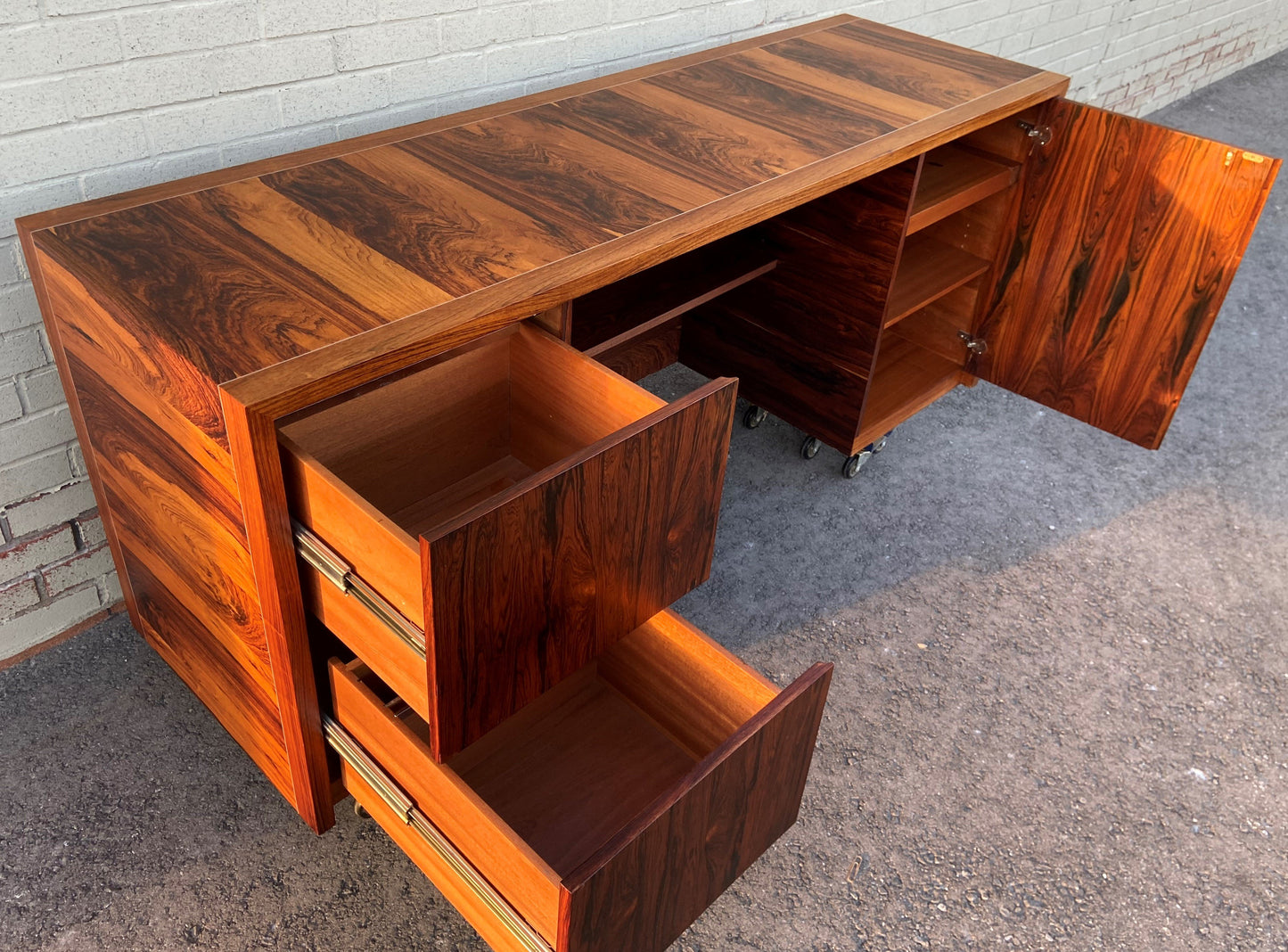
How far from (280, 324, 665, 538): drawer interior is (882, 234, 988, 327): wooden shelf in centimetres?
77

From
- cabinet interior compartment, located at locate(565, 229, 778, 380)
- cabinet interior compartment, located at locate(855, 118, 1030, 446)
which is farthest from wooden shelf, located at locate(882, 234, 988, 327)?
cabinet interior compartment, located at locate(565, 229, 778, 380)

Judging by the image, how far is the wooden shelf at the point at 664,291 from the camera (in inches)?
70.1

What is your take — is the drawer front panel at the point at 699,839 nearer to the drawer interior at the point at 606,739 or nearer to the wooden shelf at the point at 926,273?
the drawer interior at the point at 606,739

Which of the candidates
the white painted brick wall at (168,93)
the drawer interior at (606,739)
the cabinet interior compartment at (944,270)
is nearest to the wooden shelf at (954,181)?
the cabinet interior compartment at (944,270)

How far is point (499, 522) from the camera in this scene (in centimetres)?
90

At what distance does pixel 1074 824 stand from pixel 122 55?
162cm

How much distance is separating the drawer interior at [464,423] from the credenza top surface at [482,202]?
0.11 m

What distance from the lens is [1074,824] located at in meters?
1.47

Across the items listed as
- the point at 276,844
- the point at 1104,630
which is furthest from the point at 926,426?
the point at 276,844

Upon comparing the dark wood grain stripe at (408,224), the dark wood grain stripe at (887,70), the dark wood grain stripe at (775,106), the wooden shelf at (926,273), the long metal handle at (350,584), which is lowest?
the wooden shelf at (926,273)

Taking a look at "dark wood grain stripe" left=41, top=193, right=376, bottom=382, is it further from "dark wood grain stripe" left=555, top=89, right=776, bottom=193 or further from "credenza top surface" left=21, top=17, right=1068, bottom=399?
"dark wood grain stripe" left=555, top=89, right=776, bottom=193

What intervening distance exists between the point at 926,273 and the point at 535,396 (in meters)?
0.99

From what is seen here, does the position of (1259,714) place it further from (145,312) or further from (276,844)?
(145,312)

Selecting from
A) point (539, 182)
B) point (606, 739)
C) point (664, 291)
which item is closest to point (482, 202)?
point (539, 182)
